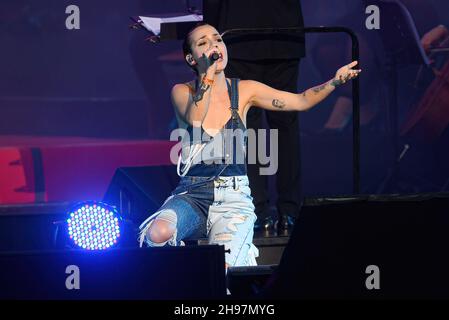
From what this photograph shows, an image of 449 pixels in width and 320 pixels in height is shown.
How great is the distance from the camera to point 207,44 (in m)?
4.99

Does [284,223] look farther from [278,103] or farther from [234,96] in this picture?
[234,96]

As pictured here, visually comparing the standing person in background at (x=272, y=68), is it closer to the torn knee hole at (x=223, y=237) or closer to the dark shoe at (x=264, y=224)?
the dark shoe at (x=264, y=224)

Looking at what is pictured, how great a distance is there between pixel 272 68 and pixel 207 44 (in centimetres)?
87

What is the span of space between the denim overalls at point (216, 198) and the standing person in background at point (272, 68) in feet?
2.36

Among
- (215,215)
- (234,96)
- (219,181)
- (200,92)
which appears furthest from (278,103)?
(215,215)

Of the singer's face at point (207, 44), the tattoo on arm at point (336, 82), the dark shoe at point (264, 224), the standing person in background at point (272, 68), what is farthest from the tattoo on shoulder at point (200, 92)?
the dark shoe at point (264, 224)

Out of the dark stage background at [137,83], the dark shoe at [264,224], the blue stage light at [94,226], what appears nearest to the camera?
the blue stage light at [94,226]

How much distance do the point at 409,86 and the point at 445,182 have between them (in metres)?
0.74

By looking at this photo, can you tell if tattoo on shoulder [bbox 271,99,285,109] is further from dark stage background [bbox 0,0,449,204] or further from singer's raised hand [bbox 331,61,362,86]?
dark stage background [bbox 0,0,449,204]

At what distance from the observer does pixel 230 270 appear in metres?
4.12

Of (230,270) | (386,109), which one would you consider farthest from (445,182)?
(230,270)

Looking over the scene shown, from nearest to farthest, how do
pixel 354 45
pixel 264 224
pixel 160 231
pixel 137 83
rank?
pixel 160 231 → pixel 354 45 → pixel 264 224 → pixel 137 83

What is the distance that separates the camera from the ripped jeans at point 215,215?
4.76 metres

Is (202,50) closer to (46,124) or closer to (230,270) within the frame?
(230,270)
